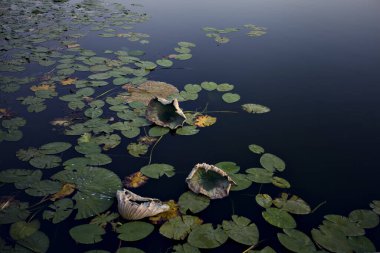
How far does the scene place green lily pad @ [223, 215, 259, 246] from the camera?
8.61ft

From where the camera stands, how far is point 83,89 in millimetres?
4871

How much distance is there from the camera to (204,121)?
4.25 m

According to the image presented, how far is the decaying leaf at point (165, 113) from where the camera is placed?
13.2ft

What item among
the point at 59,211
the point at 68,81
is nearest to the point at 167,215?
the point at 59,211

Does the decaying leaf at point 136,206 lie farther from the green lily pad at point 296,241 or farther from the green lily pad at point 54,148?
the green lily pad at point 54,148

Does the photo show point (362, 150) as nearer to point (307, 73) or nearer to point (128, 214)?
point (307, 73)

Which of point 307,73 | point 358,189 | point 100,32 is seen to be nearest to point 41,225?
point 358,189

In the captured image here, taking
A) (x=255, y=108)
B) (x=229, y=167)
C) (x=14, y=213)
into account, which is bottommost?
(x=14, y=213)

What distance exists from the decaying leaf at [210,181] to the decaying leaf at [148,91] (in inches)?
71.0

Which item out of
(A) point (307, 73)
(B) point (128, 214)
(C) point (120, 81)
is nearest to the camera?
(B) point (128, 214)

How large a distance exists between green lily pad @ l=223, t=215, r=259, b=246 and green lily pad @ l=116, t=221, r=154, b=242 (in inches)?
26.7

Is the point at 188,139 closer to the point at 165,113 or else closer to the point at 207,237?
the point at 165,113

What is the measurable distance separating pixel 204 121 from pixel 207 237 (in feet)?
6.29

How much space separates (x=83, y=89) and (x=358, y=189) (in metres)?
4.02
